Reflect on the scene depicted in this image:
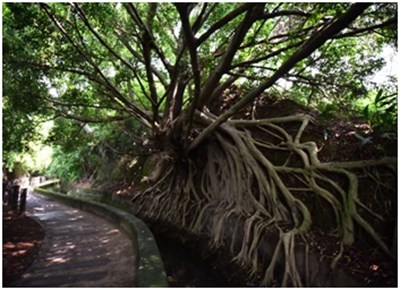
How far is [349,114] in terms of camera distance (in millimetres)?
6746

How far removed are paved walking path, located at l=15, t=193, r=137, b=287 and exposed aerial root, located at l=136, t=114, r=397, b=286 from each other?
152 centimetres

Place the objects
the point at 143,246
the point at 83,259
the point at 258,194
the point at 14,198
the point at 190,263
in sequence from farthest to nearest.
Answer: the point at 14,198
the point at 190,263
the point at 258,194
the point at 83,259
the point at 143,246

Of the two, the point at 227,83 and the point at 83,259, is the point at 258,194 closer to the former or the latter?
the point at 227,83

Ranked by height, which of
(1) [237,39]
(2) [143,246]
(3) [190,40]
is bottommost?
(2) [143,246]

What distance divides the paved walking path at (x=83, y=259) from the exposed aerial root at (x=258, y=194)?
60.0 inches

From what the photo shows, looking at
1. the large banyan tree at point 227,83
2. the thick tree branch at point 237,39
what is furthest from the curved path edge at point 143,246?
the thick tree branch at point 237,39

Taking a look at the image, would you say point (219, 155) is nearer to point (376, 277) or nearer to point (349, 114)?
point (349, 114)

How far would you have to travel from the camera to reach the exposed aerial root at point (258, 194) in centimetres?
416

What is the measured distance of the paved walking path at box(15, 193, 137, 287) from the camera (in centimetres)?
410

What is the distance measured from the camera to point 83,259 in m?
5.04

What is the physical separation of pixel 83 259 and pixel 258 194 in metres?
3.05

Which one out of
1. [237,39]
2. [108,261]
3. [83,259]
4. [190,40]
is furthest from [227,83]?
[83,259]

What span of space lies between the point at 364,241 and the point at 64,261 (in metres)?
4.24

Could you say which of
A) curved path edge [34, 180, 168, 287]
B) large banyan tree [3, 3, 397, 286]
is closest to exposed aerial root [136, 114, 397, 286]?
large banyan tree [3, 3, 397, 286]
